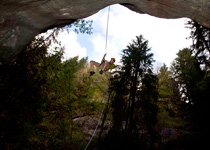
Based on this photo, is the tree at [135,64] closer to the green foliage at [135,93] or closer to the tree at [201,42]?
the green foliage at [135,93]

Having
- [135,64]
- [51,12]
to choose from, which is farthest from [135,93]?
[51,12]

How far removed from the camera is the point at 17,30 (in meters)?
4.90

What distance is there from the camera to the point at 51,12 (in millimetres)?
5277

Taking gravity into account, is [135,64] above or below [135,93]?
above

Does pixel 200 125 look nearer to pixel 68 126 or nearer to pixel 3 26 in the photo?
pixel 68 126

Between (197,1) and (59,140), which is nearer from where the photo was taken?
(197,1)

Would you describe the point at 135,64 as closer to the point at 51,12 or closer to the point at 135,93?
the point at 135,93

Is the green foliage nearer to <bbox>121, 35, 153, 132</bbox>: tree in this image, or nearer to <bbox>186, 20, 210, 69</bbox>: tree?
<bbox>121, 35, 153, 132</bbox>: tree

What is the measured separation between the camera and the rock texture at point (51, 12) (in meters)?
4.50

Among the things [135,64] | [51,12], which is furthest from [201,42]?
[51,12]

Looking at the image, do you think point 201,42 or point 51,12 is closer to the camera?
point 51,12

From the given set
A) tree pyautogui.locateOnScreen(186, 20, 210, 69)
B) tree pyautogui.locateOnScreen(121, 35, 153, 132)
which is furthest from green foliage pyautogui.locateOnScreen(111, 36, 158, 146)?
tree pyautogui.locateOnScreen(186, 20, 210, 69)

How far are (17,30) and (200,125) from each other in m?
19.1

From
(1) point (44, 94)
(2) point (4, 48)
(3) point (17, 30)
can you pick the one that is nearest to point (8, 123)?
(1) point (44, 94)
